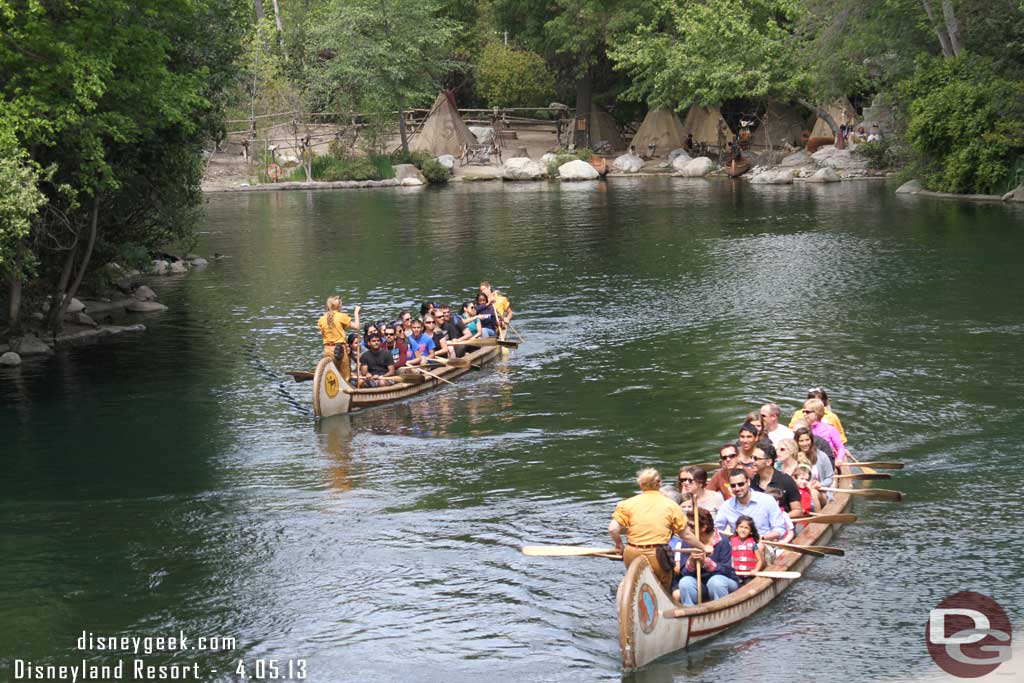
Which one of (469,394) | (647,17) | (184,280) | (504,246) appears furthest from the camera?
(647,17)

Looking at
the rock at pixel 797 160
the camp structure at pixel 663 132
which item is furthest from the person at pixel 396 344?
the camp structure at pixel 663 132

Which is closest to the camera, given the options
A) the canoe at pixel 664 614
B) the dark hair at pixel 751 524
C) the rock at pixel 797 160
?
the canoe at pixel 664 614

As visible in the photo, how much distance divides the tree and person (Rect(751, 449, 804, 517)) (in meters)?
57.9

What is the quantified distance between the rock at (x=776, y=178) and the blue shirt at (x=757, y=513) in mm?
49437

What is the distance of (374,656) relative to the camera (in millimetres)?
13344

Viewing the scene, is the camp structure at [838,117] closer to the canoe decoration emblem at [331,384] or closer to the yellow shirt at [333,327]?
the yellow shirt at [333,327]

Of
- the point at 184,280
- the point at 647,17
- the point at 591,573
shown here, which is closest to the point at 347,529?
the point at 591,573

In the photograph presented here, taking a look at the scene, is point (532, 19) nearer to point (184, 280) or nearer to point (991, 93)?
point (991, 93)

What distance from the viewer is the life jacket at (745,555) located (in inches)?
543

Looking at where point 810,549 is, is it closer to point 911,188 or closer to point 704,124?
point 911,188

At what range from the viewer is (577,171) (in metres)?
69.1

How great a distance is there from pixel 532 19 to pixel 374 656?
210 feet

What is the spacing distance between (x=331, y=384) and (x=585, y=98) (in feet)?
187

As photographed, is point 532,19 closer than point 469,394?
No
